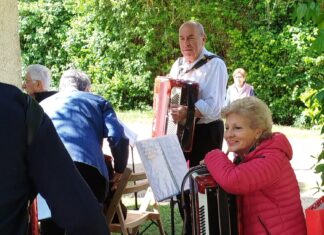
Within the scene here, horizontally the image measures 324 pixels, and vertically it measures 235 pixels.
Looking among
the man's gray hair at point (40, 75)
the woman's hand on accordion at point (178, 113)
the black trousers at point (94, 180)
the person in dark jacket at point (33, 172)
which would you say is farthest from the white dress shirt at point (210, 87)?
the person in dark jacket at point (33, 172)

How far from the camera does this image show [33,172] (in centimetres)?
148

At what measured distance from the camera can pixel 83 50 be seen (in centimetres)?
1661

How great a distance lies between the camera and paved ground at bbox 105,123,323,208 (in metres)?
7.18

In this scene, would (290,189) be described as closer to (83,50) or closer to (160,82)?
(160,82)

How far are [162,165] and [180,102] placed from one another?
1304 millimetres

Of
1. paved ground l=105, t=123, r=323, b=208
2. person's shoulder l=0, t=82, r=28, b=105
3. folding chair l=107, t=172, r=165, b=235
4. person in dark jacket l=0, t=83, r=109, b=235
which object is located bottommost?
paved ground l=105, t=123, r=323, b=208

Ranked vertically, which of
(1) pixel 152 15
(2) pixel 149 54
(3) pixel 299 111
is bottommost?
(3) pixel 299 111

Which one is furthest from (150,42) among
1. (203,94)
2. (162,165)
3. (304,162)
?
(162,165)

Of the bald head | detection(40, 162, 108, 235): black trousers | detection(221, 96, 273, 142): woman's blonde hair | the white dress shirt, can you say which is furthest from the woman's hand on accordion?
detection(221, 96, 273, 142): woman's blonde hair

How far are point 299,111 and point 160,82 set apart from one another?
10494 mm

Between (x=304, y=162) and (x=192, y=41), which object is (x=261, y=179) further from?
(x=304, y=162)

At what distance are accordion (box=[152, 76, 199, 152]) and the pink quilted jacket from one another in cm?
166

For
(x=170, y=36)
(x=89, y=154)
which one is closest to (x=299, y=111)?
(x=170, y=36)

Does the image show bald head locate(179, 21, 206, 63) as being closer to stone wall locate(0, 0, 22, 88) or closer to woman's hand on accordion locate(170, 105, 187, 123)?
woman's hand on accordion locate(170, 105, 187, 123)
